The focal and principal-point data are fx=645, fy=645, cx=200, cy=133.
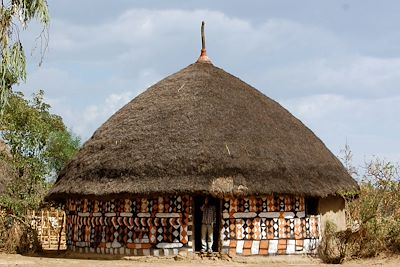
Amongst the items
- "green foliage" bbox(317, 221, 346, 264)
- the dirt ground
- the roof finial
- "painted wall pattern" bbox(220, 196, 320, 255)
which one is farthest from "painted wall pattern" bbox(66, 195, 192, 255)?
the roof finial

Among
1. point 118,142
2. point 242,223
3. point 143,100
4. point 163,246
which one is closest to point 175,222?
point 163,246

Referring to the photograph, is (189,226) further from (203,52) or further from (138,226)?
(203,52)

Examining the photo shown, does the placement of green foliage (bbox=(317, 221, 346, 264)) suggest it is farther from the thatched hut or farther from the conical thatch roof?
the conical thatch roof

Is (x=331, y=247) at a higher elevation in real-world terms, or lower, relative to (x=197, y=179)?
lower

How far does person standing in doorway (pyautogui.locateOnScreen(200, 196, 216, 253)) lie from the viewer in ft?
47.1

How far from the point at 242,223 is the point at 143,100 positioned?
187 inches

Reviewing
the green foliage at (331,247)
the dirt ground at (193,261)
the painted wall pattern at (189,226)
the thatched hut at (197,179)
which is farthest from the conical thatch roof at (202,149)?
the dirt ground at (193,261)

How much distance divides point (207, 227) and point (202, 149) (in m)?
1.77

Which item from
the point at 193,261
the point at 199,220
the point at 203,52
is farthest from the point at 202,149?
the point at 203,52

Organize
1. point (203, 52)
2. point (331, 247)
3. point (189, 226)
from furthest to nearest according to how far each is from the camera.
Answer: point (203, 52)
point (331, 247)
point (189, 226)

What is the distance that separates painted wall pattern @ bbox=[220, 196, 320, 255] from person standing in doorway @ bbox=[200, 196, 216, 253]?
0.24 m

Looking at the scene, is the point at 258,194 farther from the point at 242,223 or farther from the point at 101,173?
the point at 101,173

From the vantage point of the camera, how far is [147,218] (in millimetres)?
14617

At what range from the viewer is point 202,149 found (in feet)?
48.3
